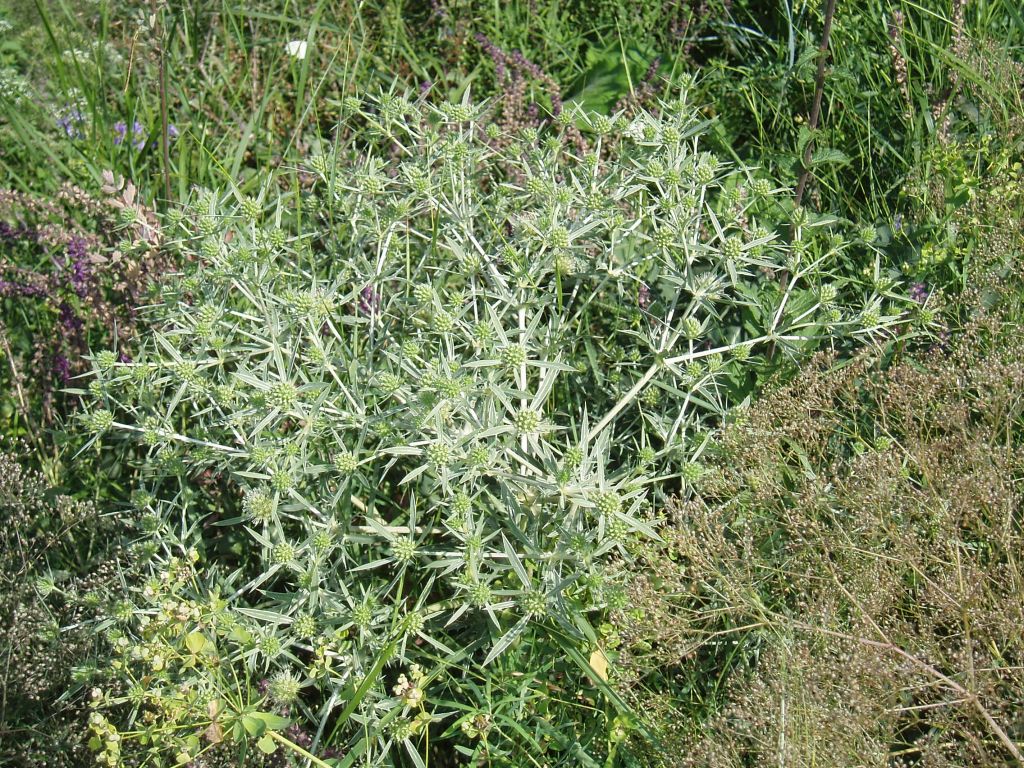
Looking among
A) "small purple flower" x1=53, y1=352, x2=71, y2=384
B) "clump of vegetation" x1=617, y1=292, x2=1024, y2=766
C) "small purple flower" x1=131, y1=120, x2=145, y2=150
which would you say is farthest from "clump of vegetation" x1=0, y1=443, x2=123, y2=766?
"small purple flower" x1=131, y1=120, x2=145, y2=150

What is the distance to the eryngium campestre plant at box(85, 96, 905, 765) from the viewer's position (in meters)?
2.54

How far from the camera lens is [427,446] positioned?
2621mm

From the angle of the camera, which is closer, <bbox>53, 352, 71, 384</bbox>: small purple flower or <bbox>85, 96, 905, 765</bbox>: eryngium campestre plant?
<bbox>85, 96, 905, 765</bbox>: eryngium campestre plant

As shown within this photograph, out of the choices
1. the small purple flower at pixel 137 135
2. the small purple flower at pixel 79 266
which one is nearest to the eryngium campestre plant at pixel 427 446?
the small purple flower at pixel 79 266

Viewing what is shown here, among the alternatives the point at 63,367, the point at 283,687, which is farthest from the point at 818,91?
the point at 63,367

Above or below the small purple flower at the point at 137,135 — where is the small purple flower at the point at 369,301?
above

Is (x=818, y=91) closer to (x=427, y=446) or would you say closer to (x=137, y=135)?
(x=427, y=446)

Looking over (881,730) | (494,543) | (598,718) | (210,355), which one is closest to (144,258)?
(210,355)

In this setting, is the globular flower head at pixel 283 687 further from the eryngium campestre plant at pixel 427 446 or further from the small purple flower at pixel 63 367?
the small purple flower at pixel 63 367

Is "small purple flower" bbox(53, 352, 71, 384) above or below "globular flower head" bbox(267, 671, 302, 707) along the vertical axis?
below

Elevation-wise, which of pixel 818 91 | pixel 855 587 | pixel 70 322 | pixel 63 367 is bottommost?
pixel 63 367

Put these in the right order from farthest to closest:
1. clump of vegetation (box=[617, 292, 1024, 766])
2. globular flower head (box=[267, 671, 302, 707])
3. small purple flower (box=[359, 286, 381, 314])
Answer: small purple flower (box=[359, 286, 381, 314]), globular flower head (box=[267, 671, 302, 707]), clump of vegetation (box=[617, 292, 1024, 766])

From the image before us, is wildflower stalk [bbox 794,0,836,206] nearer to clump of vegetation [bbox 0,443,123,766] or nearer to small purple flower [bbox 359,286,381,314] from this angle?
small purple flower [bbox 359,286,381,314]

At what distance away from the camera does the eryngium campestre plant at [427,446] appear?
254 centimetres
